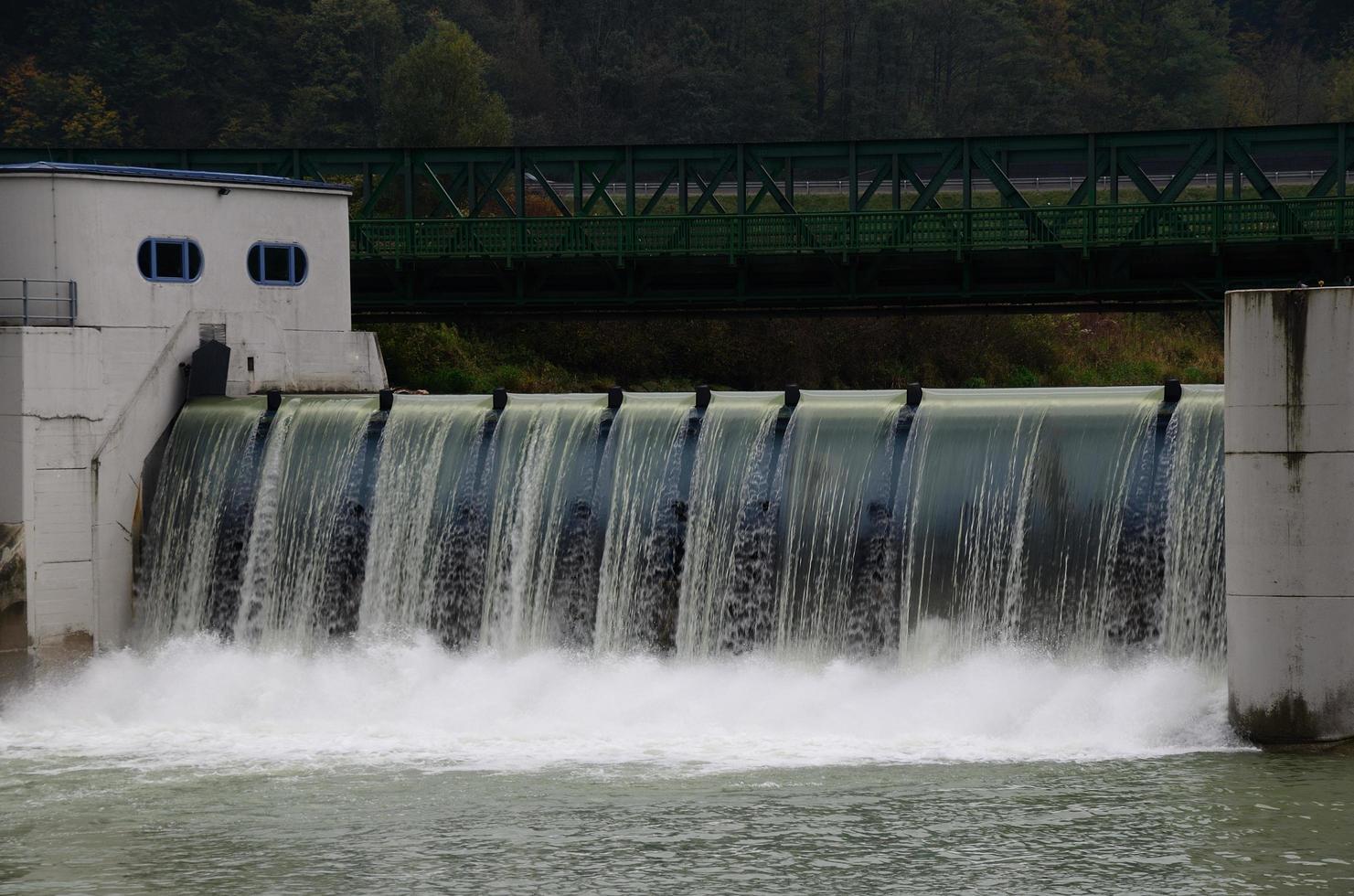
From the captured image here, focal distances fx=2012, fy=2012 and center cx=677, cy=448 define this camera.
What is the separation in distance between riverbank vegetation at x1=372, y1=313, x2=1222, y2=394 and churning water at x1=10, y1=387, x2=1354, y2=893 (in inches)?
1194

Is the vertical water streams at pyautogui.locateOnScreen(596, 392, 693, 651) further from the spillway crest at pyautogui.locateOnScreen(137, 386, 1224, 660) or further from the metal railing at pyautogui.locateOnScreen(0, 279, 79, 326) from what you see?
the metal railing at pyautogui.locateOnScreen(0, 279, 79, 326)

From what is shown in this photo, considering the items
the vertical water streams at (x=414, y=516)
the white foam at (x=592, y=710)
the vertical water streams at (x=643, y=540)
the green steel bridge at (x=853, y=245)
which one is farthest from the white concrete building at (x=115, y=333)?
the green steel bridge at (x=853, y=245)

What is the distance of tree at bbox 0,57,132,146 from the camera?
9800 cm

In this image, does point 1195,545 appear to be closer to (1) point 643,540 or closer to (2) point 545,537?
(1) point 643,540

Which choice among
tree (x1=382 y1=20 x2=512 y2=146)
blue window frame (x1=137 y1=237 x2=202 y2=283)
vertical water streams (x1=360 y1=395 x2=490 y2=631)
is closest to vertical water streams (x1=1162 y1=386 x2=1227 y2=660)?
vertical water streams (x1=360 y1=395 x2=490 y2=631)

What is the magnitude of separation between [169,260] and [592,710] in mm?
12022

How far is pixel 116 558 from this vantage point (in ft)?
110

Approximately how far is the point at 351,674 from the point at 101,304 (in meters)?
7.97

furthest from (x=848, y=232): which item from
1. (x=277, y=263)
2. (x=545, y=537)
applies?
(x=545, y=537)

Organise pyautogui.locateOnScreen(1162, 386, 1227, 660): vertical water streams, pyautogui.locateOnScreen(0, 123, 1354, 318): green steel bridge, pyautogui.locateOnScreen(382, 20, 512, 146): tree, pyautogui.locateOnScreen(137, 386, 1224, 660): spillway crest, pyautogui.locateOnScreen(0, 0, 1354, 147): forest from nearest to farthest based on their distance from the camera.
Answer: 1. pyautogui.locateOnScreen(1162, 386, 1227, 660): vertical water streams
2. pyautogui.locateOnScreen(137, 386, 1224, 660): spillway crest
3. pyautogui.locateOnScreen(0, 123, 1354, 318): green steel bridge
4. pyautogui.locateOnScreen(382, 20, 512, 146): tree
5. pyautogui.locateOnScreen(0, 0, 1354, 147): forest

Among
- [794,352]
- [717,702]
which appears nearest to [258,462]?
[717,702]

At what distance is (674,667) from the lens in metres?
30.2

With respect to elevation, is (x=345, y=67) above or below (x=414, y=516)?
above

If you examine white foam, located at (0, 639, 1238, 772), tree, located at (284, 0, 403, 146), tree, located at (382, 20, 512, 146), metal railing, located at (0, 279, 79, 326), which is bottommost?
white foam, located at (0, 639, 1238, 772)
